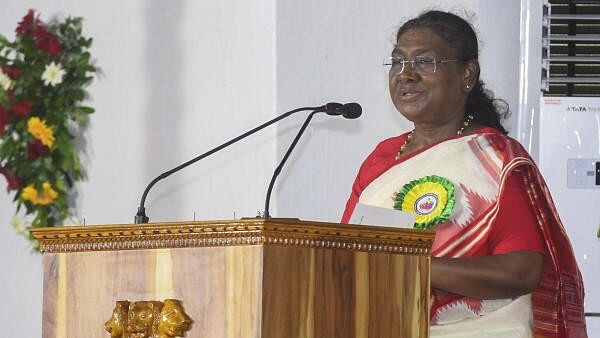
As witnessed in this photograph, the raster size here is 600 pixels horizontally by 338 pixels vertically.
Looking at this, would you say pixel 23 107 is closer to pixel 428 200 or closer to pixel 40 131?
pixel 40 131

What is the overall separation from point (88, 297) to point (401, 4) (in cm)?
190

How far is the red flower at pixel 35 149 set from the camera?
4328mm

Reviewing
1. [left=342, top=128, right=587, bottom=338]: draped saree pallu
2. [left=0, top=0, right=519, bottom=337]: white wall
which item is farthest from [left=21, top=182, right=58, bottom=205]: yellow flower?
[left=342, top=128, right=587, bottom=338]: draped saree pallu

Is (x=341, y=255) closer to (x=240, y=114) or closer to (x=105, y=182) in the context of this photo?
(x=240, y=114)

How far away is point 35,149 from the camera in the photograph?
4332 millimetres

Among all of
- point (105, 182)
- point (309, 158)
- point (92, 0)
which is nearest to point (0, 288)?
point (105, 182)

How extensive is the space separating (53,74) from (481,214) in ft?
7.07

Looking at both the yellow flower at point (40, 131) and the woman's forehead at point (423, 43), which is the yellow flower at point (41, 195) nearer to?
the yellow flower at point (40, 131)

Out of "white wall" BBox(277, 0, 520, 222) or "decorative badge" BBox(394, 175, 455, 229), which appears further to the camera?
"white wall" BBox(277, 0, 520, 222)

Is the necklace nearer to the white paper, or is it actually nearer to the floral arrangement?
the white paper

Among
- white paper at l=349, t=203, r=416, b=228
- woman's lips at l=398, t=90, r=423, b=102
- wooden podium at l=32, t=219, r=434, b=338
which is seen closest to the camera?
wooden podium at l=32, t=219, r=434, b=338

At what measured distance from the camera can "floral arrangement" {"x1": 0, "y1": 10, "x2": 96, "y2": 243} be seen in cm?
429

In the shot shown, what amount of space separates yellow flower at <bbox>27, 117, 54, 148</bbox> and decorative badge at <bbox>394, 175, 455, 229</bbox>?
1.93m

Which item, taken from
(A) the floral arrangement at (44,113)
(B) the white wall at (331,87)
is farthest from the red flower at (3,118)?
(B) the white wall at (331,87)
